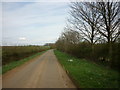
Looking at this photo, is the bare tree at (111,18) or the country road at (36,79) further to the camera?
the bare tree at (111,18)

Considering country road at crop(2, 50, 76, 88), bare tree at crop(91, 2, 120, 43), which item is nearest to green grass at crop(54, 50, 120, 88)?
country road at crop(2, 50, 76, 88)

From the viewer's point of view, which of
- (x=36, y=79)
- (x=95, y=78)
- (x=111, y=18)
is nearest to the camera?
(x=95, y=78)

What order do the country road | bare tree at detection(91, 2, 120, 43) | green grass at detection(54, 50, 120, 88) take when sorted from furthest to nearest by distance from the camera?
bare tree at detection(91, 2, 120, 43), the country road, green grass at detection(54, 50, 120, 88)

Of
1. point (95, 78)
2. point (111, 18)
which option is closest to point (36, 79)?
point (95, 78)

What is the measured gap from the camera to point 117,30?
52.2 feet

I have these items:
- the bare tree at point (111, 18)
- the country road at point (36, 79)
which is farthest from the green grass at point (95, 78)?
the bare tree at point (111, 18)

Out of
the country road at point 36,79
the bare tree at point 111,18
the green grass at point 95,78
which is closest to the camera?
the green grass at point 95,78

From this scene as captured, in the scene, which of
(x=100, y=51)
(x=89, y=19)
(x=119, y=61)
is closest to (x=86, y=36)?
(x=89, y=19)

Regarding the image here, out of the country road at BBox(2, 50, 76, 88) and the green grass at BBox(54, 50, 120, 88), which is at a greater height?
the green grass at BBox(54, 50, 120, 88)

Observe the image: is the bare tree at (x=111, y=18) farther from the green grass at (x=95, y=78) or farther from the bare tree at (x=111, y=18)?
the green grass at (x=95, y=78)

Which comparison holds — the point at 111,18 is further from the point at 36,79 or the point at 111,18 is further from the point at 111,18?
the point at 36,79

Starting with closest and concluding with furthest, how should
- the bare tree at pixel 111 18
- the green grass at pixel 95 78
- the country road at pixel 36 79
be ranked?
the green grass at pixel 95 78
the country road at pixel 36 79
the bare tree at pixel 111 18

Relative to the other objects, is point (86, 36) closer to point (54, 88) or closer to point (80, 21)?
point (80, 21)

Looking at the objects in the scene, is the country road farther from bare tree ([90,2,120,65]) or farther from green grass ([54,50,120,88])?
bare tree ([90,2,120,65])
